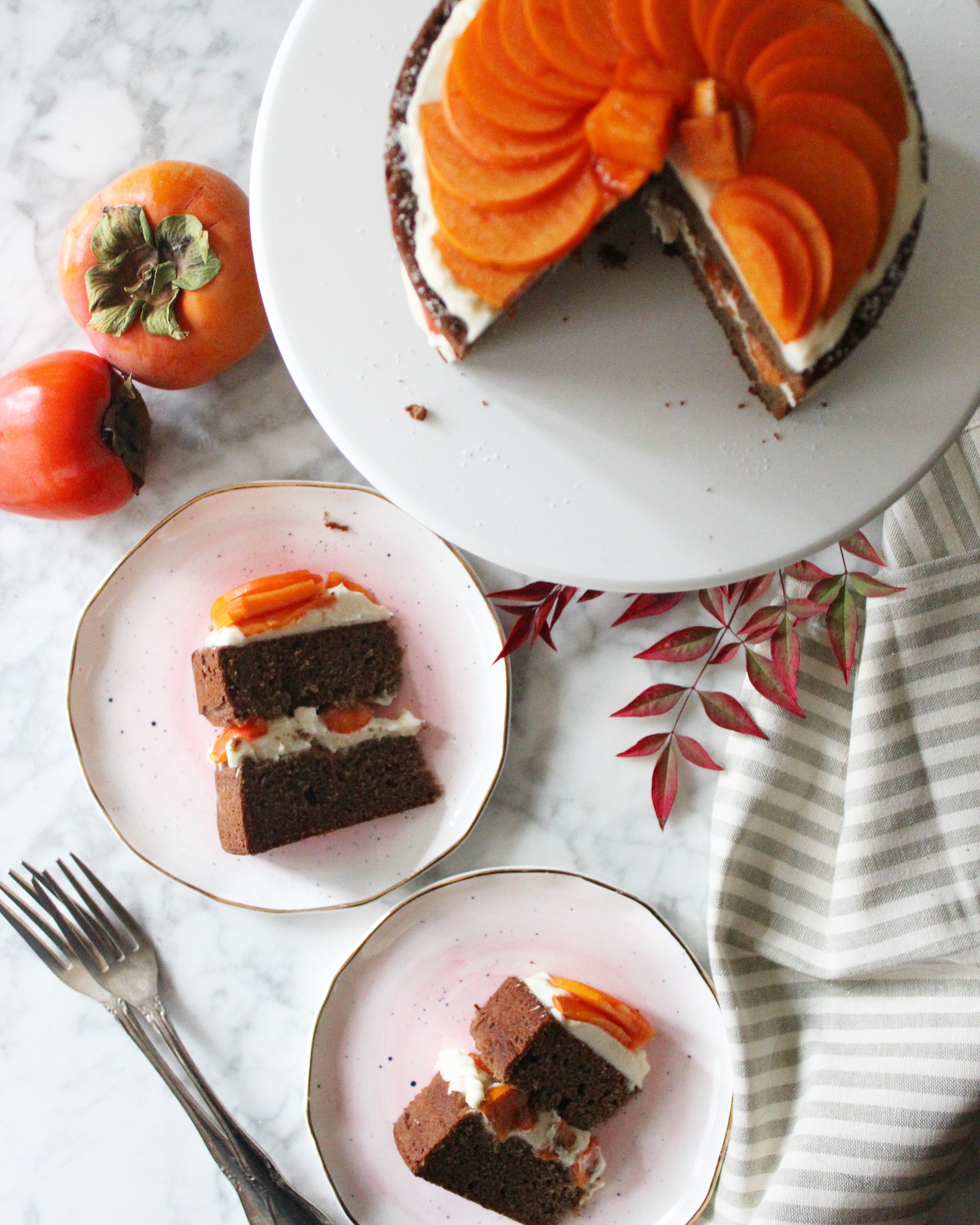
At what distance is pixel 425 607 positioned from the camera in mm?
1988

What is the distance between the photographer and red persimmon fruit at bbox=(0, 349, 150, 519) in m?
1.81

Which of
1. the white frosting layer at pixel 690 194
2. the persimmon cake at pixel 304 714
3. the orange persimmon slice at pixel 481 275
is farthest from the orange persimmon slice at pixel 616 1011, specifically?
the orange persimmon slice at pixel 481 275

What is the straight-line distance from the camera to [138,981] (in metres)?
2.09

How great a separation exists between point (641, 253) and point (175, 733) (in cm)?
128

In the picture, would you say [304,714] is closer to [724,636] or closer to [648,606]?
[648,606]

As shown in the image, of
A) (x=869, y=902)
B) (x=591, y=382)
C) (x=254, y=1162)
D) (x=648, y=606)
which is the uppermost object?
(x=591, y=382)

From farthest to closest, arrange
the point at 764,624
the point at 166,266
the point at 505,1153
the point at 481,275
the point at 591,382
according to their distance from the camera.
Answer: the point at 505,1153 → the point at 764,624 → the point at 166,266 → the point at 591,382 → the point at 481,275

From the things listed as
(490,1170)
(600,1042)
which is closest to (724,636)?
(600,1042)

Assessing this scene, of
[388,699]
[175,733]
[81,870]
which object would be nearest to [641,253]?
[388,699]

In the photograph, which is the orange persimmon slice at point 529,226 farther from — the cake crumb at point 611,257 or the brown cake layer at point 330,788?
the brown cake layer at point 330,788

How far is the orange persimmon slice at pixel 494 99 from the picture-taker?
1.25 m

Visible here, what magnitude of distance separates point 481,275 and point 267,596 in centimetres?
82

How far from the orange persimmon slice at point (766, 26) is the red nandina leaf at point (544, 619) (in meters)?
0.96

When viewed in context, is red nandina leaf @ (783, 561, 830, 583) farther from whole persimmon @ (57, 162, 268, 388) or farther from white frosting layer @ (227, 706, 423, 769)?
whole persimmon @ (57, 162, 268, 388)
